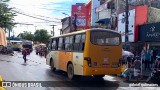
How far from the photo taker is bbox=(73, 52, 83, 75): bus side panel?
49.0 ft

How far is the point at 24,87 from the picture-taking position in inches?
501

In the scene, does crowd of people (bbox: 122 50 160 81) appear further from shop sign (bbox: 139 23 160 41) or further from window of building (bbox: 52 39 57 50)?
window of building (bbox: 52 39 57 50)

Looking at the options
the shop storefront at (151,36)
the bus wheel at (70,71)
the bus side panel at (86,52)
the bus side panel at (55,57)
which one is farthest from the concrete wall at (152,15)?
the bus side panel at (86,52)

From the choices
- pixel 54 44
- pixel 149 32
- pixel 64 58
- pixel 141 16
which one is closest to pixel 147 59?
pixel 149 32

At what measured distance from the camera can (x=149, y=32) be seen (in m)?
25.4

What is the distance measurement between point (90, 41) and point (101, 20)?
79.7 ft

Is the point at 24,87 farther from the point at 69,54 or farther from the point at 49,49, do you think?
the point at 49,49

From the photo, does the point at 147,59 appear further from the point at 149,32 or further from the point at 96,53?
the point at 96,53

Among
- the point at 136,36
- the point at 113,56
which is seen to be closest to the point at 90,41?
the point at 113,56

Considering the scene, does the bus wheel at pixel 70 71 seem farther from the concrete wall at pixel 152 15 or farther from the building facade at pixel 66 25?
the building facade at pixel 66 25

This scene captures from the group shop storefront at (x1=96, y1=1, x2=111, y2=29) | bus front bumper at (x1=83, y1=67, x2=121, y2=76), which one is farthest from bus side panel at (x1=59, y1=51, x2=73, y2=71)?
shop storefront at (x1=96, y1=1, x2=111, y2=29)

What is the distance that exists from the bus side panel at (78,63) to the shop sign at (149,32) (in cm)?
1061

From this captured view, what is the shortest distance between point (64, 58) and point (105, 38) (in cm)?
388

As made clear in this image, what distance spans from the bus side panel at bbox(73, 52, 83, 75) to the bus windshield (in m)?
1.15
